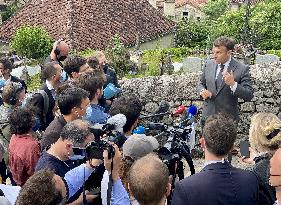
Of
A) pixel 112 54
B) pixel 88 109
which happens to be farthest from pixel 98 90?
pixel 112 54

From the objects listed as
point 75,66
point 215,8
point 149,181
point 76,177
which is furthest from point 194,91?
point 215,8

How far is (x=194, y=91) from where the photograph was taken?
8.17 meters

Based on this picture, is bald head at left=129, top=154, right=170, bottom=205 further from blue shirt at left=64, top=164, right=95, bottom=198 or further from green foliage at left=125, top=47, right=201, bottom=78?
green foliage at left=125, top=47, right=201, bottom=78

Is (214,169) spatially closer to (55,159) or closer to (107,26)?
(55,159)

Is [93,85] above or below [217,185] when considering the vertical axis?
below

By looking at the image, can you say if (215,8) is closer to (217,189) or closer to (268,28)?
(268,28)

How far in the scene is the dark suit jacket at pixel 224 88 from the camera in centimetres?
664

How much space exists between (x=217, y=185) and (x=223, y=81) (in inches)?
112

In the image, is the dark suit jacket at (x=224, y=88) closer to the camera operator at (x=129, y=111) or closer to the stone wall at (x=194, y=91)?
the stone wall at (x=194, y=91)

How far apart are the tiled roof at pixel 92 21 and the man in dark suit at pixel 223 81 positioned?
18797 mm

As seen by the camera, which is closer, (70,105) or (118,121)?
(118,121)

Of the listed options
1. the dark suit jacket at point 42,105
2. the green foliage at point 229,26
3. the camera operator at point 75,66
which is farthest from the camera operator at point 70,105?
the green foliage at point 229,26

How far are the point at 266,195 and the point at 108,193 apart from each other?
1214 millimetres

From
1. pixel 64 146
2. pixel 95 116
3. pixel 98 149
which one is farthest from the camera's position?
pixel 95 116
